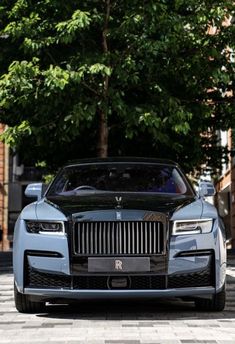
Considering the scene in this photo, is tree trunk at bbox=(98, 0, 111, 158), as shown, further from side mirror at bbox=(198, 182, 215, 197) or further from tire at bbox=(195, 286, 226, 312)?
tire at bbox=(195, 286, 226, 312)

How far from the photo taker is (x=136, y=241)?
6520mm

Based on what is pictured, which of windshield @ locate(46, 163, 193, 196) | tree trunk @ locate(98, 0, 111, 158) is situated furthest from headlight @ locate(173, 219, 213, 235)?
tree trunk @ locate(98, 0, 111, 158)

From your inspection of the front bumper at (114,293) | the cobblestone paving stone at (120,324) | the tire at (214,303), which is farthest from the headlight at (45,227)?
the tire at (214,303)

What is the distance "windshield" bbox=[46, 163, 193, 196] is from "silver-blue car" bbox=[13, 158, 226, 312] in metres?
0.86

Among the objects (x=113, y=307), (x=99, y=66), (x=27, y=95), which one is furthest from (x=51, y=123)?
(x=113, y=307)

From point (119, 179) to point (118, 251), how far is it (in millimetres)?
1550

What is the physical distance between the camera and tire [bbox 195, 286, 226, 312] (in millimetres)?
6898

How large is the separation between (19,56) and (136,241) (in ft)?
37.6

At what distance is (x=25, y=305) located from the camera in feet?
22.9

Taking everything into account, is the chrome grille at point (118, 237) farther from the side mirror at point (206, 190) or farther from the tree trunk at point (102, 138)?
the tree trunk at point (102, 138)

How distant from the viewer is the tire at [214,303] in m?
6.90

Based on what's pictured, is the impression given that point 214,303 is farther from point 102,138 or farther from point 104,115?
point 102,138

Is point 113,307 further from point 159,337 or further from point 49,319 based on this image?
point 159,337

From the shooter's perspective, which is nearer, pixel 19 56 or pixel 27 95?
pixel 27 95
